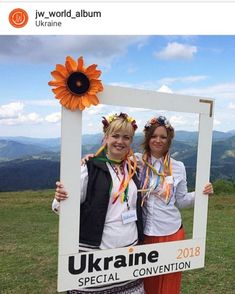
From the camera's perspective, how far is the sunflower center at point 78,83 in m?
2.77

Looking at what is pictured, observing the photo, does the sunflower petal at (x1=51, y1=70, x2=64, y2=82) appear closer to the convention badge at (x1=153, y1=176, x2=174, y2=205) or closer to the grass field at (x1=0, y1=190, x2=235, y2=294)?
the convention badge at (x1=153, y1=176, x2=174, y2=205)

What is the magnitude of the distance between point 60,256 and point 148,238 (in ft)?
2.65

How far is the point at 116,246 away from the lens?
3.02 metres

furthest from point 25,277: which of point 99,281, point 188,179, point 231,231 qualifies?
Result: point 231,231

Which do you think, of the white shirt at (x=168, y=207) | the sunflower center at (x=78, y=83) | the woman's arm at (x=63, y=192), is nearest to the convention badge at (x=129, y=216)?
the white shirt at (x=168, y=207)

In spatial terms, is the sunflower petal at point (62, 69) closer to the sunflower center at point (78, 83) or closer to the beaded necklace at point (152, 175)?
the sunflower center at point (78, 83)

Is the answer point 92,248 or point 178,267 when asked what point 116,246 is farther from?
point 178,267

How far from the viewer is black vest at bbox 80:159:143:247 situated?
2.88 m

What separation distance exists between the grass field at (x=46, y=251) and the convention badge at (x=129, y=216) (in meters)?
0.72
